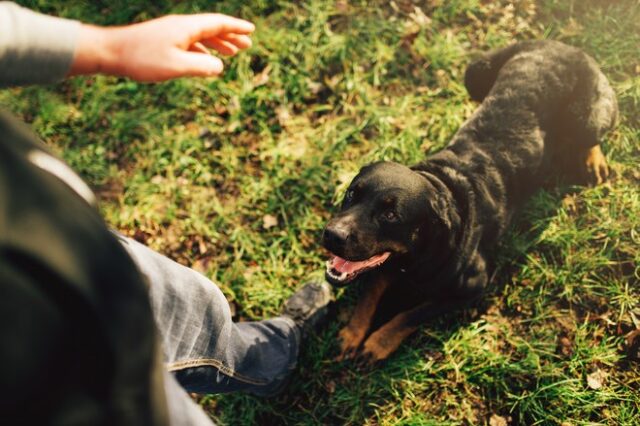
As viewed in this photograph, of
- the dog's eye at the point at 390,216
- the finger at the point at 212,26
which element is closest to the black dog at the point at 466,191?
the dog's eye at the point at 390,216

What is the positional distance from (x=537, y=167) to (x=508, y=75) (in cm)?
68

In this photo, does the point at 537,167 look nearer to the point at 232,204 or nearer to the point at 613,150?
the point at 613,150

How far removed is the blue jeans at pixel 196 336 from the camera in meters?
1.90

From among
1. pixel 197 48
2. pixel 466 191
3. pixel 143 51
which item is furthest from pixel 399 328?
pixel 143 51

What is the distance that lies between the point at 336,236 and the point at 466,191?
0.94 metres

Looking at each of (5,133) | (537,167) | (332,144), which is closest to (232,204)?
(332,144)

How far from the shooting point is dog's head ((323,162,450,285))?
2.75 meters

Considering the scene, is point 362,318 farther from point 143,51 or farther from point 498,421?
point 143,51

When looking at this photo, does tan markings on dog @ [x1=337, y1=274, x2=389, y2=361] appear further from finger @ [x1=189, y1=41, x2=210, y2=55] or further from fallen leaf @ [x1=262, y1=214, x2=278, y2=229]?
finger @ [x1=189, y1=41, x2=210, y2=55]

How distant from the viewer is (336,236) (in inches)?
108

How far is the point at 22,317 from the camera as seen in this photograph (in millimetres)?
839

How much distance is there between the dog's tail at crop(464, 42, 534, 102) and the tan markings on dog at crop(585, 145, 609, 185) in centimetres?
90

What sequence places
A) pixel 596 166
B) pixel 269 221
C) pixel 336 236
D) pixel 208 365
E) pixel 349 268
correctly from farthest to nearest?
pixel 269 221 < pixel 596 166 < pixel 349 268 < pixel 336 236 < pixel 208 365

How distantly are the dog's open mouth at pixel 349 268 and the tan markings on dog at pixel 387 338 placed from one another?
1.55 feet
